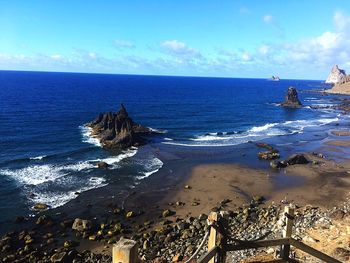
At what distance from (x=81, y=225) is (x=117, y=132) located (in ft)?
110

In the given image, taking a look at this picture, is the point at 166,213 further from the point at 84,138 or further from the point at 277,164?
the point at 84,138

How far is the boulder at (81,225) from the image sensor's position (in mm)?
29922

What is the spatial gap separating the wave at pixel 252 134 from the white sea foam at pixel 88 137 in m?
12.3

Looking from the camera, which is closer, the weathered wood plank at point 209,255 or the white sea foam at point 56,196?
the weathered wood plank at point 209,255

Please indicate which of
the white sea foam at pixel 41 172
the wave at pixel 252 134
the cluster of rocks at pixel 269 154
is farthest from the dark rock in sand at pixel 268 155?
the white sea foam at pixel 41 172

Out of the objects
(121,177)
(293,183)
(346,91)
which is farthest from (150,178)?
(346,91)

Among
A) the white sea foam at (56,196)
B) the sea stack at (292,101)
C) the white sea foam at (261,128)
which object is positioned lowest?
the white sea foam at (56,196)

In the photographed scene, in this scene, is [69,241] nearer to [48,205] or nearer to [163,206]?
[48,205]

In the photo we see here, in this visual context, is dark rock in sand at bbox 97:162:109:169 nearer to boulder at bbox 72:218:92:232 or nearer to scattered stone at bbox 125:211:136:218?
scattered stone at bbox 125:211:136:218

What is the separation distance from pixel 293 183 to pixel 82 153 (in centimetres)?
3044

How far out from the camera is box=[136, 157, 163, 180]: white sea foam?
45722 millimetres

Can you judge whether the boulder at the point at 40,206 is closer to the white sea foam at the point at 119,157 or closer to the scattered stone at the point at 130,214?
the scattered stone at the point at 130,214

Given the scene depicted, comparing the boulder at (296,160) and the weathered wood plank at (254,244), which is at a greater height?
the weathered wood plank at (254,244)

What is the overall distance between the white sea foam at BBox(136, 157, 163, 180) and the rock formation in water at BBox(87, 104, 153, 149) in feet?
28.7
